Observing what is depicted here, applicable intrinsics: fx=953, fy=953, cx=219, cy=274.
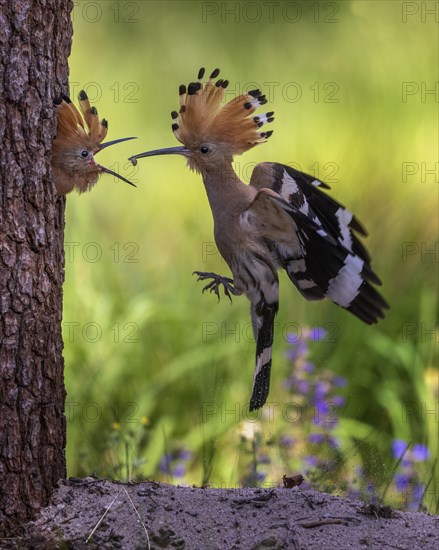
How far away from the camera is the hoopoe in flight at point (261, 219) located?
2.82 m

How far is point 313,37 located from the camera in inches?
271

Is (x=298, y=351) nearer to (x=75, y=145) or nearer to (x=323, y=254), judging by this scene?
(x=323, y=254)

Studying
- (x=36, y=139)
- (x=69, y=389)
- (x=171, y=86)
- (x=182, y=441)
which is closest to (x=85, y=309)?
(x=69, y=389)

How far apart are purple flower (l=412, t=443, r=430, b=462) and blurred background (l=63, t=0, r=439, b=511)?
31 mm

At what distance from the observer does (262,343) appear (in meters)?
3.08

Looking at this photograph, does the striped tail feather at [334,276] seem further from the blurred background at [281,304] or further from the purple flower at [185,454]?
the purple flower at [185,454]

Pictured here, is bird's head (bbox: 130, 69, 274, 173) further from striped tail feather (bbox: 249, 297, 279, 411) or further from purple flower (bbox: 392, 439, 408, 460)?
purple flower (bbox: 392, 439, 408, 460)

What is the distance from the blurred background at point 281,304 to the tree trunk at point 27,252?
686 millimetres

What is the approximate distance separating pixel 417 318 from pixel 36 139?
Answer: 8.47ft

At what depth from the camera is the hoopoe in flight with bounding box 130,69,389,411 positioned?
282 cm

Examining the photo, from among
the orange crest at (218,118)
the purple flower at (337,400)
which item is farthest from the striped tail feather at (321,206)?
the purple flower at (337,400)

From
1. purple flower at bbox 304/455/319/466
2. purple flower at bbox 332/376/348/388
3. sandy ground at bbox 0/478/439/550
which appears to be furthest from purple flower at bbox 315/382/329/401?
sandy ground at bbox 0/478/439/550

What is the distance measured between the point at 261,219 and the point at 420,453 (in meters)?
1.19

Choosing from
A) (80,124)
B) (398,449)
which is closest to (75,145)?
(80,124)
